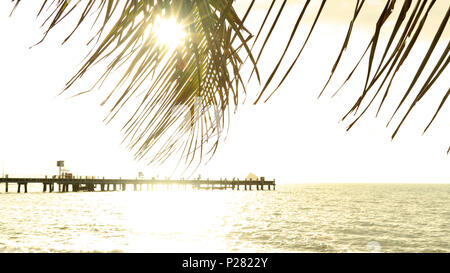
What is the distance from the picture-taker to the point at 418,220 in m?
35.8

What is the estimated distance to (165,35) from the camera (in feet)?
2.64

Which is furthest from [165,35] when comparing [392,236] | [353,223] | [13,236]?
[353,223]

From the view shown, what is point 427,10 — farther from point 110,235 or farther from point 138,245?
point 110,235

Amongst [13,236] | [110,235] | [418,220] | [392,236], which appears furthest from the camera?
[418,220]

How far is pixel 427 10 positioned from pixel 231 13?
0.37m

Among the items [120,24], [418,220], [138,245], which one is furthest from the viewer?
[418,220]
